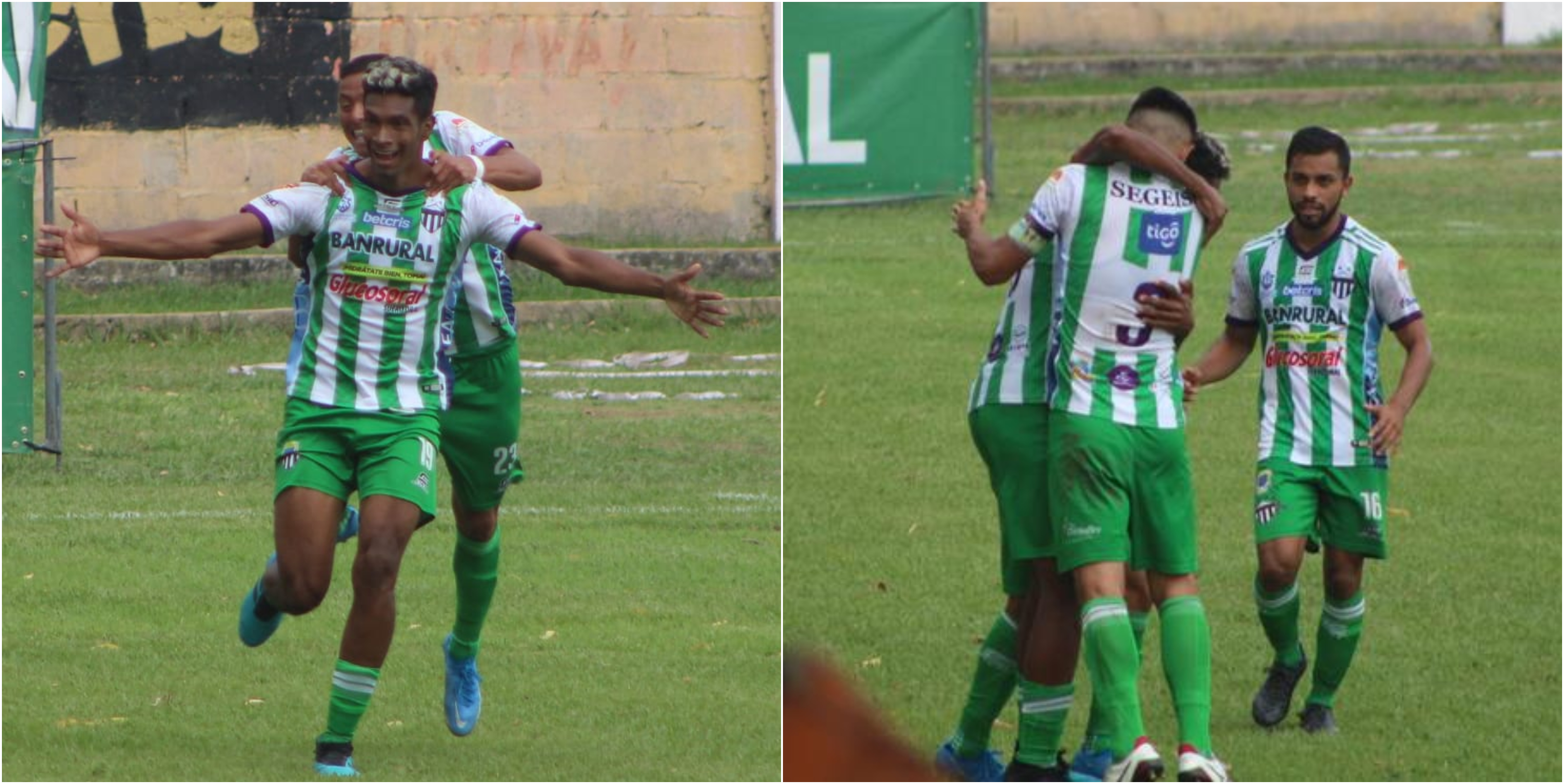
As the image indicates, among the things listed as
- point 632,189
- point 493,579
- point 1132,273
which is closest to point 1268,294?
point 1132,273

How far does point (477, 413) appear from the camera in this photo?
6344mm

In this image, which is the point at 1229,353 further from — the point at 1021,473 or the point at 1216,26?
the point at 1216,26

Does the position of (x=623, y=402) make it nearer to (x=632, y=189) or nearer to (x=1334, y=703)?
(x=632, y=189)

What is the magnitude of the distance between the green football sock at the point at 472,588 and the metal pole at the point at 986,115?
1072 centimetres

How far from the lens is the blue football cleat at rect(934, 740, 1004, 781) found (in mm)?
5848

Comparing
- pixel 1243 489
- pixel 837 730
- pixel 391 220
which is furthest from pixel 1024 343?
pixel 1243 489

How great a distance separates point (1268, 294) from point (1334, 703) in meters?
1.23

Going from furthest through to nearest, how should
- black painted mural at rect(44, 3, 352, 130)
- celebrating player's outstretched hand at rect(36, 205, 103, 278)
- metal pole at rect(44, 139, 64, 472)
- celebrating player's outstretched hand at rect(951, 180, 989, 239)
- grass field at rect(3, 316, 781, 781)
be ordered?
black painted mural at rect(44, 3, 352, 130)
metal pole at rect(44, 139, 64, 472)
grass field at rect(3, 316, 781, 781)
celebrating player's outstretched hand at rect(951, 180, 989, 239)
celebrating player's outstretched hand at rect(36, 205, 103, 278)

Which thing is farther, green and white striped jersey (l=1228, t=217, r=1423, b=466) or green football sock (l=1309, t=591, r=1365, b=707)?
green football sock (l=1309, t=591, r=1365, b=707)

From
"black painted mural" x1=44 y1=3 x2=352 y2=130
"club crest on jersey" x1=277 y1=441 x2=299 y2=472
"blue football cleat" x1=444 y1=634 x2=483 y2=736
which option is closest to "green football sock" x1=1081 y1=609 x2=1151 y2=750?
"blue football cleat" x1=444 y1=634 x2=483 y2=736

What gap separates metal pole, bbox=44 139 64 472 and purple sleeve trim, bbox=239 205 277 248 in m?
4.06

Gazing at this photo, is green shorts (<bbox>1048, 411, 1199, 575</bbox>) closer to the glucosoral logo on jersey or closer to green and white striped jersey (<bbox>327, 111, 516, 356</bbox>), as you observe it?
the glucosoral logo on jersey

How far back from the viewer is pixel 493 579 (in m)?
6.38

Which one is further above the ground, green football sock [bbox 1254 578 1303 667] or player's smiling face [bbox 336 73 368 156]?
player's smiling face [bbox 336 73 368 156]
